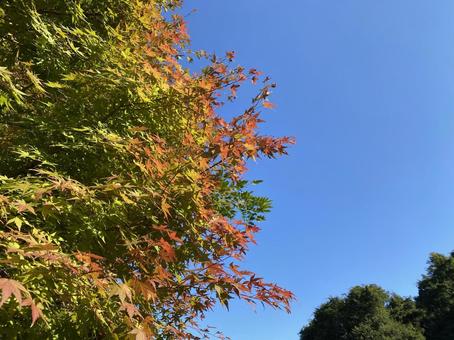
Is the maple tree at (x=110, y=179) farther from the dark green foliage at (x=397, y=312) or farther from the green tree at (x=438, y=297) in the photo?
the green tree at (x=438, y=297)

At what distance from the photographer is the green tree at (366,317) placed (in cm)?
4009

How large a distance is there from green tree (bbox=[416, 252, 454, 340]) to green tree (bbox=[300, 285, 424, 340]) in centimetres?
143

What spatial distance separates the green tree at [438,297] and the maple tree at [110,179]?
42637mm

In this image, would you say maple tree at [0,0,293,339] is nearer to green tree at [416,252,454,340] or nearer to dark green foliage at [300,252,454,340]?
dark green foliage at [300,252,454,340]

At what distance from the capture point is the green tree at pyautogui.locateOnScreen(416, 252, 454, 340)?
40531 mm

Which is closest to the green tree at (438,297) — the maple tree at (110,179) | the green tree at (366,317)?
the green tree at (366,317)

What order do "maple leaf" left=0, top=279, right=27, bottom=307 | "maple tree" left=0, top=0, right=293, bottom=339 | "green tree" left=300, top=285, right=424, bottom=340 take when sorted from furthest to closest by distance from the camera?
"green tree" left=300, top=285, right=424, bottom=340 → "maple tree" left=0, top=0, right=293, bottom=339 → "maple leaf" left=0, top=279, right=27, bottom=307

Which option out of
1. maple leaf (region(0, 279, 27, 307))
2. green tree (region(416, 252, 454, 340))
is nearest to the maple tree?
maple leaf (region(0, 279, 27, 307))

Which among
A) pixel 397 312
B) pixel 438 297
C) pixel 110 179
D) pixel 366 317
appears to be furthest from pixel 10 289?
pixel 397 312

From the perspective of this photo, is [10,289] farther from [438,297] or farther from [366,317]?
[438,297]

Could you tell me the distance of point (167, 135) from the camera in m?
4.43

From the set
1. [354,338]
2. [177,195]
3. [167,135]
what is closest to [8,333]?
[177,195]

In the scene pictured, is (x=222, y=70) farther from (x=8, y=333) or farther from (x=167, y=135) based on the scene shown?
(x=8, y=333)

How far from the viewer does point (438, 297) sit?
140 feet
